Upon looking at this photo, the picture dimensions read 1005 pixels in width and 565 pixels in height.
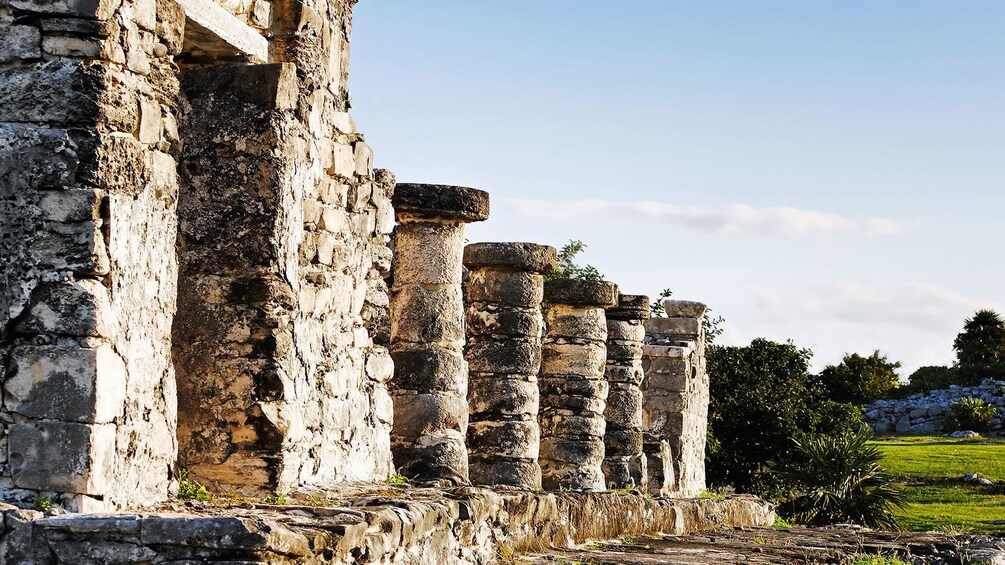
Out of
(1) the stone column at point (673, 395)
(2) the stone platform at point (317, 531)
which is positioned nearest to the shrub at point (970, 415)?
(1) the stone column at point (673, 395)

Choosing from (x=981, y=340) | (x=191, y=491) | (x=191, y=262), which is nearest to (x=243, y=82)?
(x=191, y=262)

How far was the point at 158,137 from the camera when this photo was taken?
224 inches

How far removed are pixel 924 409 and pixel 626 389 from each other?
99.9 feet

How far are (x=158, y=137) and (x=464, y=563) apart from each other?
114 inches

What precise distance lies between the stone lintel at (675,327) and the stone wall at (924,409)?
79.6ft

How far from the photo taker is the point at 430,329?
10375mm

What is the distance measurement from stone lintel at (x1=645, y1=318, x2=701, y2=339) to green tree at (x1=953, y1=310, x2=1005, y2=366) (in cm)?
3341

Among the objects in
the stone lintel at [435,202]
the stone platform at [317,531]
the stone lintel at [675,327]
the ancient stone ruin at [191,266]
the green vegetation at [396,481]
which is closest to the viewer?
the stone platform at [317,531]

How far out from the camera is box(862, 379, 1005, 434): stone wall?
4347 centimetres

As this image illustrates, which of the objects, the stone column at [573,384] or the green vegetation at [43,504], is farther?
the stone column at [573,384]

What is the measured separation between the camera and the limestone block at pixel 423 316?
10367mm

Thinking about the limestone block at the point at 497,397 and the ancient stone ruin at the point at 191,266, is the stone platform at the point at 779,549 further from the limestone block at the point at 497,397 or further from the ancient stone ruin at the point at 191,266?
the limestone block at the point at 497,397

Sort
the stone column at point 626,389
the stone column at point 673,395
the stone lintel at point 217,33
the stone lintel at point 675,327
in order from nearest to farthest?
the stone lintel at point 217,33 < the stone column at point 626,389 < the stone column at point 673,395 < the stone lintel at point 675,327

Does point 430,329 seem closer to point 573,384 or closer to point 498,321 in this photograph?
point 498,321
